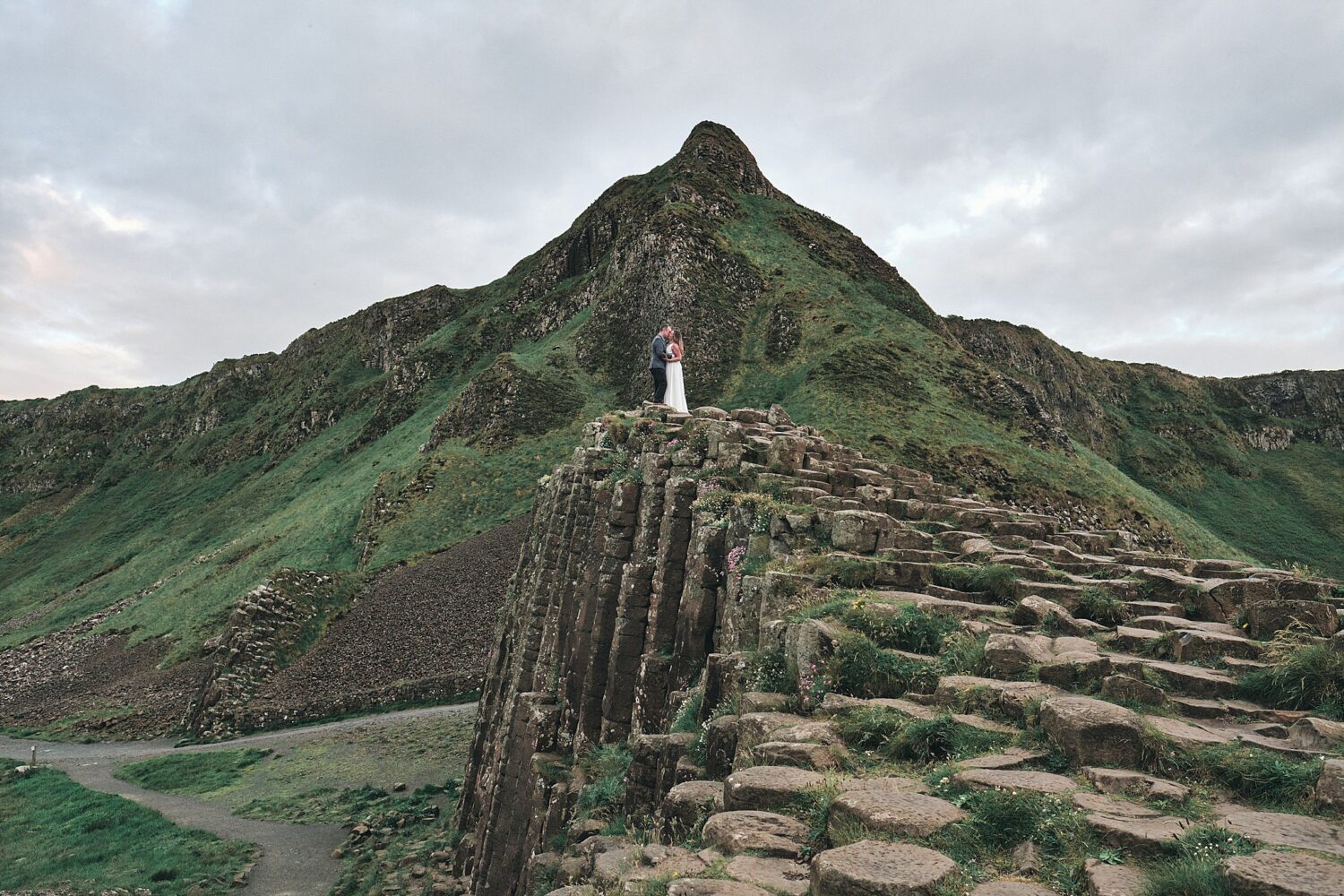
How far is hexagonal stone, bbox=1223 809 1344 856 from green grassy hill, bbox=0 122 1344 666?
5191 centimetres

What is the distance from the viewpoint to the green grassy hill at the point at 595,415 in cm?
6495

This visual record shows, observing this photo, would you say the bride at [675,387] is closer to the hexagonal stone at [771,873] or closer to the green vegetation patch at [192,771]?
the hexagonal stone at [771,873]

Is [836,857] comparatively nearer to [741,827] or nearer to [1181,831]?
[741,827]

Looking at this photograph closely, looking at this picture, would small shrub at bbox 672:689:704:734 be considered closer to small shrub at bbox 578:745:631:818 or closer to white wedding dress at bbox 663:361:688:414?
small shrub at bbox 578:745:631:818

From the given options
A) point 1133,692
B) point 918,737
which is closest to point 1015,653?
point 1133,692

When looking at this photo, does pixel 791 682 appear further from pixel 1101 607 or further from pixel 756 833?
pixel 1101 607

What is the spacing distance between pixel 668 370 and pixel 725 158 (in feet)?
288

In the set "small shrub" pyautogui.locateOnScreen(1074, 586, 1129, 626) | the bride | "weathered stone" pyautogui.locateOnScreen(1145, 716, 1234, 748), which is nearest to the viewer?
"weathered stone" pyautogui.locateOnScreen(1145, 716, 1234, 748)

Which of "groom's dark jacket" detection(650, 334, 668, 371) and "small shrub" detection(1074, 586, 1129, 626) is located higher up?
"groom's dark jacket" detection(650, 334, 668, 371)

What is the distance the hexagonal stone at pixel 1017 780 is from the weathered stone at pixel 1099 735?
396 mm

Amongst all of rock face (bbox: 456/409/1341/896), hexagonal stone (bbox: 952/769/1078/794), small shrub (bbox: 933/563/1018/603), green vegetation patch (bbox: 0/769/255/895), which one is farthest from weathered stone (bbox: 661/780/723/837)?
green vegetation patch (bbox: 0/769/255/895)

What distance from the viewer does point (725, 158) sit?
110000mm

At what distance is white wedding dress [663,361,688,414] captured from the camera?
3219 centimetres

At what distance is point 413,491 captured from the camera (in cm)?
6962
